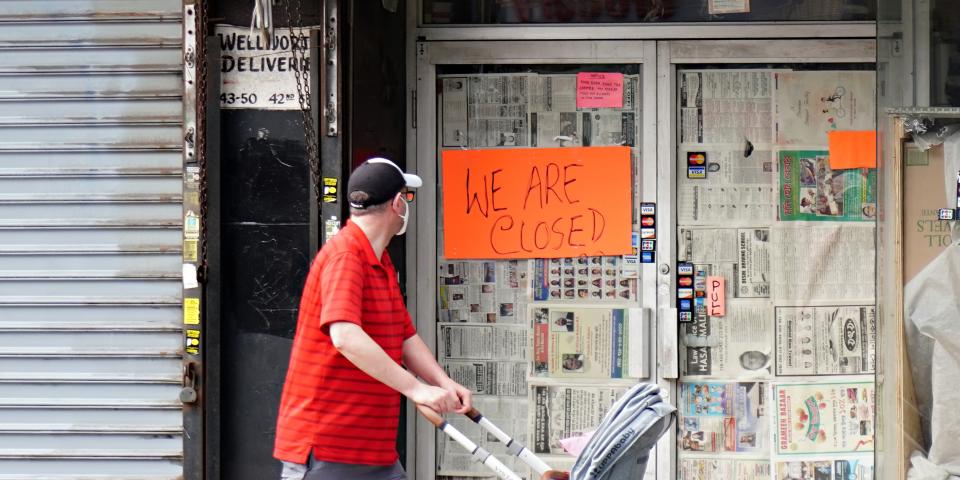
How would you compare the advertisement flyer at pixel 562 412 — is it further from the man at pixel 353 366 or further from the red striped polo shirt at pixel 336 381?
the red striped polo shirt at pixel 336 381

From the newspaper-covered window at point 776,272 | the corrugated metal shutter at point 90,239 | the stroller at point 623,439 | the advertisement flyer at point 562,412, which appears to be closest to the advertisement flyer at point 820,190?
the newspaper-covered window at point 776,272

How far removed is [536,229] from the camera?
558 centimetres

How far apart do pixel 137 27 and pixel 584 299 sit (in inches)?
97.8

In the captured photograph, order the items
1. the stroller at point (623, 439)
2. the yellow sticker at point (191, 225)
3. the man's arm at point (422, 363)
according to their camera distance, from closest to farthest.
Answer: the stroller at point (623, 439), the man's arm at point (422, 363), the yellow sticker at point (191, 225)

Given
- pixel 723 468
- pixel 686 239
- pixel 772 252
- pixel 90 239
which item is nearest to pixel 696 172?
pixel 686 239

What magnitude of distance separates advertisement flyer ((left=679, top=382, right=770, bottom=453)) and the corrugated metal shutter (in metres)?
2.47

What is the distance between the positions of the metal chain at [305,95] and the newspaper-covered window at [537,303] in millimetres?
873

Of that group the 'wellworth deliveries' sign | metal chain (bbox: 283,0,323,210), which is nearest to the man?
metal chain (bbox: 283,0,323,210)

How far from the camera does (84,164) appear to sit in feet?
17.2

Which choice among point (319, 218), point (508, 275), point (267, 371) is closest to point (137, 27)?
point (319, 218)

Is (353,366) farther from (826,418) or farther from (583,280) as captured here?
(826,418)

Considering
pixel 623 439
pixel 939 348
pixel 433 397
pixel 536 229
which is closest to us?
pixel 623 439

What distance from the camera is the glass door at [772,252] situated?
18.0 ft

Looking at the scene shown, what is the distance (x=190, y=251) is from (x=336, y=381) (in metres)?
1.53
